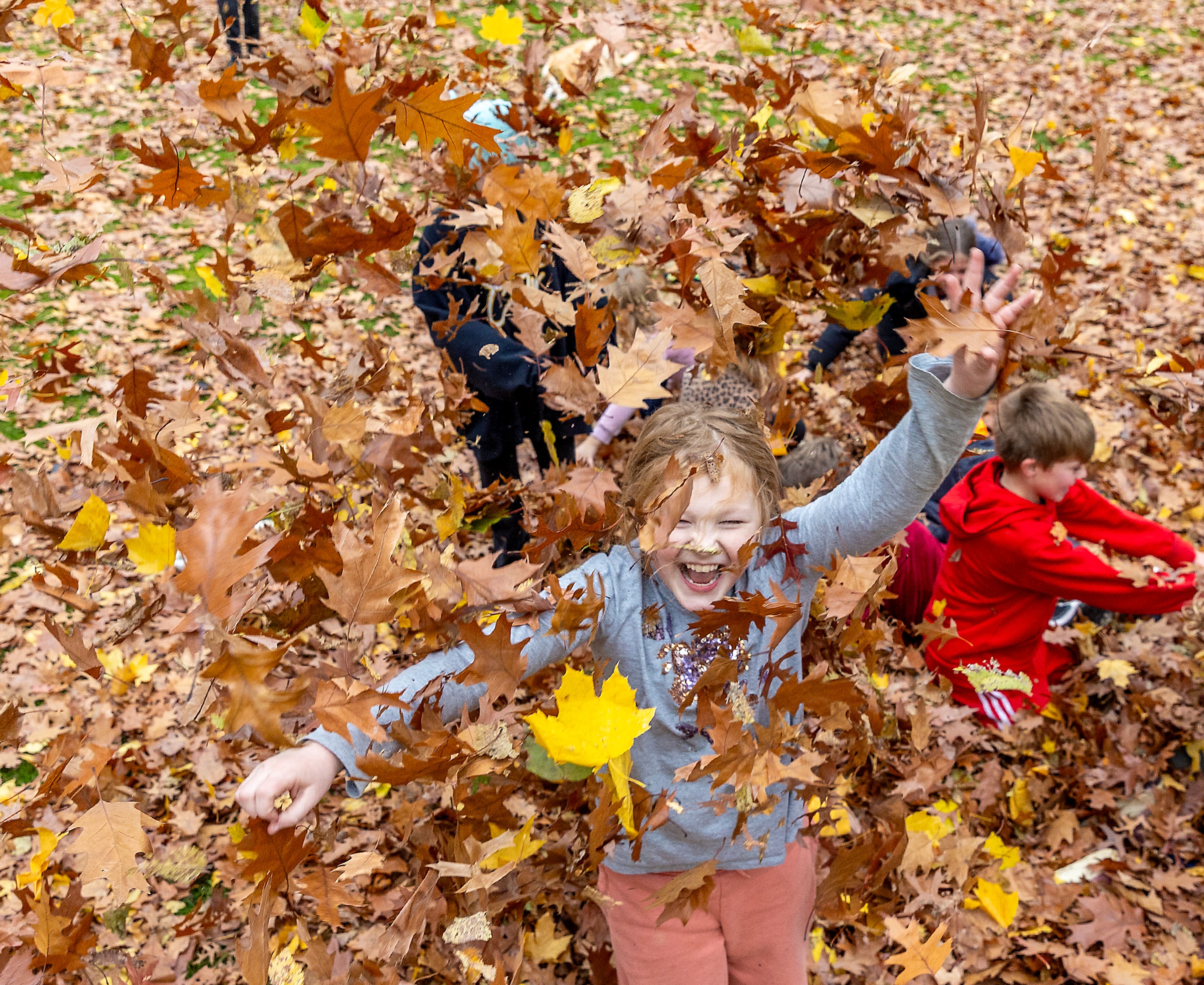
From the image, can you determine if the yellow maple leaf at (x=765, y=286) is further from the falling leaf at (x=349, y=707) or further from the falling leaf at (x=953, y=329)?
the falling leaf at (x=349, y=707)

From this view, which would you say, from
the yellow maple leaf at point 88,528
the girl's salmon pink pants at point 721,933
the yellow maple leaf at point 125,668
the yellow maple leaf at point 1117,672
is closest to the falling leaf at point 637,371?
the yellow maple leaf at point 88,528

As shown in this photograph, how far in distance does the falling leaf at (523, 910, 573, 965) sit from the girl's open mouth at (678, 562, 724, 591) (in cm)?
134

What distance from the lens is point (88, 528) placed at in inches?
64.5

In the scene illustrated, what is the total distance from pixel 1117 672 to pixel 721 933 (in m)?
2.02

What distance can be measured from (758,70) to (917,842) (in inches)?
92.3

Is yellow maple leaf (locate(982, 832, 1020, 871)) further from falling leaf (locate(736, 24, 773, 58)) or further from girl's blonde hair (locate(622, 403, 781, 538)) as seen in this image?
falling leaf (locate(736, 24, 773, 58))

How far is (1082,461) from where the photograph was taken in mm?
2758

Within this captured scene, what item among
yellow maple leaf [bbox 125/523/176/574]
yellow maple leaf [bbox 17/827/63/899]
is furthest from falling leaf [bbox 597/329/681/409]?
yellow maple leaf [bbox 17/827/63/899]

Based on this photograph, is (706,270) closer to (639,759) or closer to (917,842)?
(639,759)

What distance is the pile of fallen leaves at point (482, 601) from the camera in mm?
1516

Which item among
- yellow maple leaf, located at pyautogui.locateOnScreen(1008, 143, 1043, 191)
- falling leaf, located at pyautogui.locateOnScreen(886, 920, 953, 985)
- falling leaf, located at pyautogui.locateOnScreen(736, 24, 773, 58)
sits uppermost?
falling leaf, located at pyautogui.locateOnScreen(736, 24, 773, 58)

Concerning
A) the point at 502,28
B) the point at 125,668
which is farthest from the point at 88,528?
the point at 502,28

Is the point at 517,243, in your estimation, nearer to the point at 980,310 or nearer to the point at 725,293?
the point at 725,293

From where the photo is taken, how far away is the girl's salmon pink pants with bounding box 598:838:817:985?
194 centimetres
